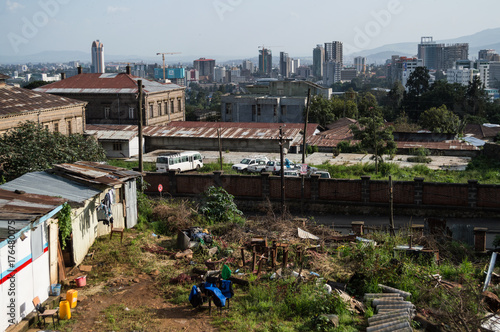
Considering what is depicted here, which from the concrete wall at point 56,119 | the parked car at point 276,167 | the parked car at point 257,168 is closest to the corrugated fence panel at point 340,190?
the parked car at point 276,167

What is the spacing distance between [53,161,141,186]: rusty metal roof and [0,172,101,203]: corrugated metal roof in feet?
0.71

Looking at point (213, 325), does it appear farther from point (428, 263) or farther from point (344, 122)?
point (344, 122)

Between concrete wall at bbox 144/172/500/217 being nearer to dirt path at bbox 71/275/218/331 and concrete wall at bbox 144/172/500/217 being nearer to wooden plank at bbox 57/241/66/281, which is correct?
dirt path at bbox 71/275/218/331

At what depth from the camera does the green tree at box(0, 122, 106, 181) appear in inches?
846

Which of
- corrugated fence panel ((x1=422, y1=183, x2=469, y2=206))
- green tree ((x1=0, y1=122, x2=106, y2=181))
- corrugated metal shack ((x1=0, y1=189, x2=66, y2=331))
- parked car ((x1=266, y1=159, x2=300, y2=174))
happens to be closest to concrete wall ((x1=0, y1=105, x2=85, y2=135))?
green tree ((x1=0, y1=122, x2=106, y2=181))

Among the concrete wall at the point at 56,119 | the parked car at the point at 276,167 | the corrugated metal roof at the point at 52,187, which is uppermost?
the concrete wall at the point at 56,119

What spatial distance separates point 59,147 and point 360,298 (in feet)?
46.8

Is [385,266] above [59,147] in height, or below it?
below

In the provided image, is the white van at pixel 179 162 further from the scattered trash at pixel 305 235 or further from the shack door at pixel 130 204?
the scattered trash at pixel 305 235

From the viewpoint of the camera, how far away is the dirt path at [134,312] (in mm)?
11547

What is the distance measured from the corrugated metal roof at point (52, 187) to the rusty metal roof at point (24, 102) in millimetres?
17291

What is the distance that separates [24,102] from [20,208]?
25270 mm

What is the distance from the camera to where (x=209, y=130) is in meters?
43.5

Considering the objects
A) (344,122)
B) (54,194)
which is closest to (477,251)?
(54,194)
